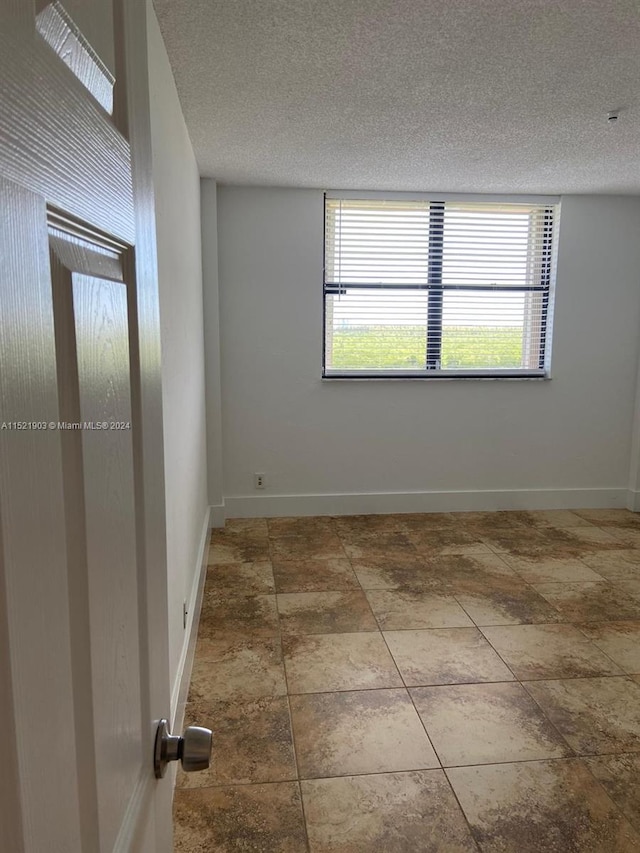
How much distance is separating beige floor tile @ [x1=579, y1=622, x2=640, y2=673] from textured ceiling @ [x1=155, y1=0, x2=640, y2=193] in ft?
7.61

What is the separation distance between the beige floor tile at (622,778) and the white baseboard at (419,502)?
102 inches

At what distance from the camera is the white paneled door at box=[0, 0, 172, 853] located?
364 millimetres

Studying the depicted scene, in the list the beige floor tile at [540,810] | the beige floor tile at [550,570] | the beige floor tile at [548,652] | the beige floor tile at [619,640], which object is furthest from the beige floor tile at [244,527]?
the beige floor tile at [540,810]

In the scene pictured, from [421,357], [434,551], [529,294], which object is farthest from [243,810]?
[529,294]

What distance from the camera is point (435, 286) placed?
432 centimetres

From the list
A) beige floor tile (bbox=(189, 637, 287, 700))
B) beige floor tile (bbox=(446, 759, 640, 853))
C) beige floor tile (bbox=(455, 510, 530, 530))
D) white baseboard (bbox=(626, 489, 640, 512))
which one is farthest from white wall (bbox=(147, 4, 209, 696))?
white baseboard (bbox=(626, 489, 640, 512))

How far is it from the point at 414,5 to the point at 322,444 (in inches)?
117

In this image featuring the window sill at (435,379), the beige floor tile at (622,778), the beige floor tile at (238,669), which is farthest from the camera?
the window sill at (435,379)

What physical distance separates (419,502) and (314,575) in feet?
4.57

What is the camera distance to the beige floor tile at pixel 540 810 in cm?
161

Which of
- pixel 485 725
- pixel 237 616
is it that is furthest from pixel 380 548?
pixel 485 725

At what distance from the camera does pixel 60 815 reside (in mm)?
430

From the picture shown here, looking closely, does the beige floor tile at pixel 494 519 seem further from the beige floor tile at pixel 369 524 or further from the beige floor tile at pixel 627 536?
the beige floor tile at pixel 627 536

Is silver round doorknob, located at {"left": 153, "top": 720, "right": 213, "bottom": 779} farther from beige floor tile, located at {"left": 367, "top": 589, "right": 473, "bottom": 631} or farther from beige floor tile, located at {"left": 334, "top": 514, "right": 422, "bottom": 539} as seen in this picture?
beige floor tile, located at {"left": 334, "top": 514, "right": 422, "bottom": 539}
